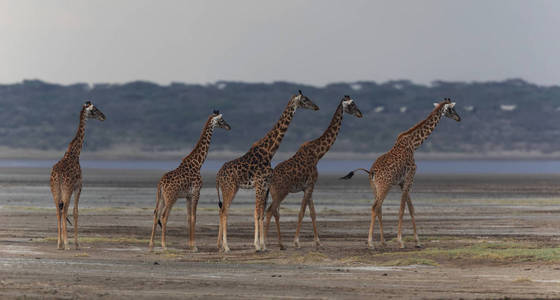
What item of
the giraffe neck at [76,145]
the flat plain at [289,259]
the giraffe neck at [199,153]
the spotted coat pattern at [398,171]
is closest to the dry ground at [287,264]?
the flat plain at [289,259]

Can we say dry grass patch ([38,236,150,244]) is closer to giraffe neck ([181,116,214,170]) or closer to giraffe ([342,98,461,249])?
giraffe neck ([181,116,214,170])

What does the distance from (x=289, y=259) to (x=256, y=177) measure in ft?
8.83

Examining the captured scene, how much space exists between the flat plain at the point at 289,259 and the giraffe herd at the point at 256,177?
67cm

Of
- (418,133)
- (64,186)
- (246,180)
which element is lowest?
(64,186)

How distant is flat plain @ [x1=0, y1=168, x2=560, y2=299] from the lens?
53.1ft

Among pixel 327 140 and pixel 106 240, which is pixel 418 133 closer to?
pixel 327 140

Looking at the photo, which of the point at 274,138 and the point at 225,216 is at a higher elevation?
the point at 274,138

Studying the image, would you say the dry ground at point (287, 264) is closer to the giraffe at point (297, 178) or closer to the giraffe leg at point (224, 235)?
the giraffe leg at point (224, 235)

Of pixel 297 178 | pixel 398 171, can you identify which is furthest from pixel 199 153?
→ pixel 398 171

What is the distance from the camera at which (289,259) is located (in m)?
20.9

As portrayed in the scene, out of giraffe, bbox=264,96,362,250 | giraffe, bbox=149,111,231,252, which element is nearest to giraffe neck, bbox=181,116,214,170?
giraffe, bbox=149,111,231,252

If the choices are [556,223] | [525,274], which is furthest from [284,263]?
[556,223]

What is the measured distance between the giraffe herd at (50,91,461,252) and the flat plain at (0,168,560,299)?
26.5 inches

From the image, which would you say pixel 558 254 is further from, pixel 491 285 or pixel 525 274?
pixel 491 285
